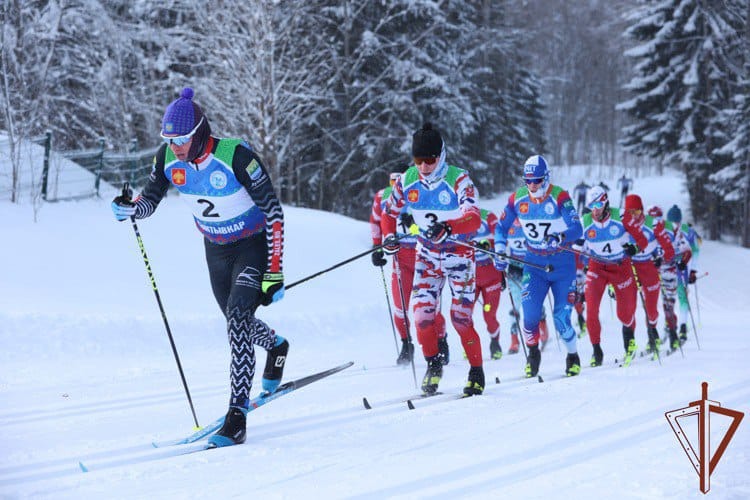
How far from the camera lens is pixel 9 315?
29.0ft

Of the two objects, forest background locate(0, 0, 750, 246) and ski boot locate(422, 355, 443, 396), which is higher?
forest background locate(0, 0, 750, 246)

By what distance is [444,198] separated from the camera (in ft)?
21.5

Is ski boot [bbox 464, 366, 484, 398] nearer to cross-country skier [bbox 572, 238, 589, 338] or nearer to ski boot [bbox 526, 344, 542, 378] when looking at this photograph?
ski boot [bbox 526, 344, 542, 378]

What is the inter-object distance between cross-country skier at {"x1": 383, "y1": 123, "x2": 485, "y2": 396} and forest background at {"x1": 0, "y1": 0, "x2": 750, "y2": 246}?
38.4 ft

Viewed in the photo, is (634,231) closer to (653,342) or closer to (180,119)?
(653,342)

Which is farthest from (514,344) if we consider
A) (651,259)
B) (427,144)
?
(427,144)

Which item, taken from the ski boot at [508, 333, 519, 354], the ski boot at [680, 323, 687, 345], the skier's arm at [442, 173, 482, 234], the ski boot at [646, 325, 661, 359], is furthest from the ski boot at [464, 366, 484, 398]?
the ski boot at [680, 323, 687, 345]

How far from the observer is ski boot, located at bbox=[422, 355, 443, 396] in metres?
6.53

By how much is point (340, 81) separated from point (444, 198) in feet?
66.1

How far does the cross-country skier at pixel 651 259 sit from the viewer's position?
33.7ft

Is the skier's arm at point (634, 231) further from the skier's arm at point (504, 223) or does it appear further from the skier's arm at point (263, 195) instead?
the skier's arm at point (263, 195)

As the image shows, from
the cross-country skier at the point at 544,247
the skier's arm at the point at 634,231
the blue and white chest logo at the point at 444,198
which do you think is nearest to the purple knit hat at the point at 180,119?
the blue and white chest logo at the point at 444,198

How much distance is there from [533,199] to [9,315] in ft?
21.0

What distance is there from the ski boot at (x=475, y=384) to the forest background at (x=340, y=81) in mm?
12466
